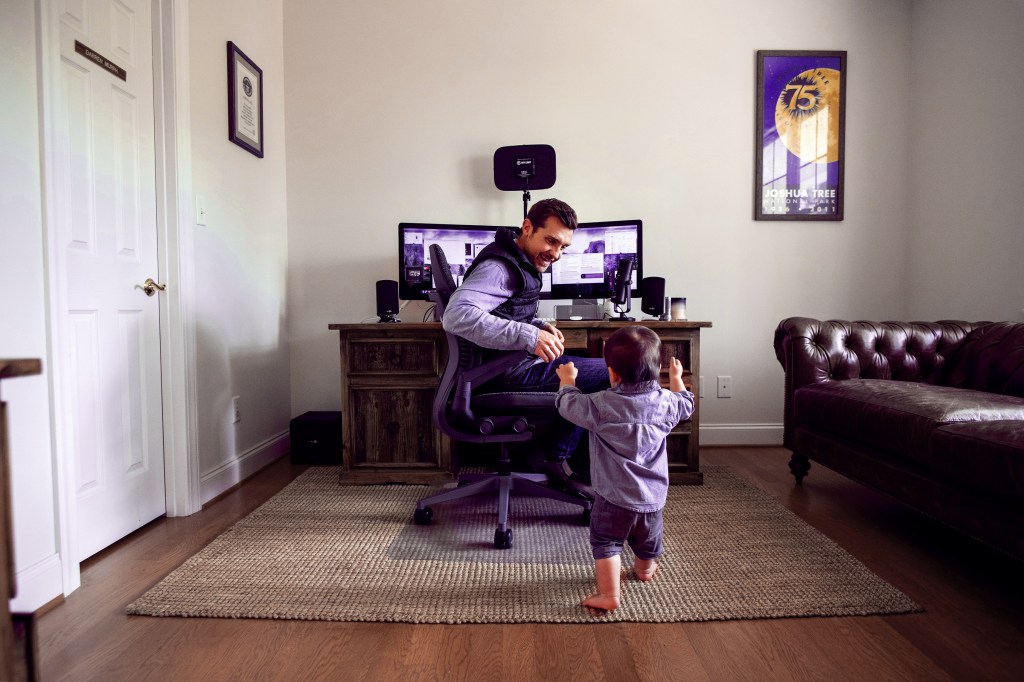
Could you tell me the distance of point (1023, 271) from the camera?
2428 millimetres

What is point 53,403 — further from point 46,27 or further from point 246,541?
point 46,27

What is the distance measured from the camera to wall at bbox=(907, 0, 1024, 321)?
8.18 feet

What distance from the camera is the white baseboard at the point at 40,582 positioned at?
1.29 m

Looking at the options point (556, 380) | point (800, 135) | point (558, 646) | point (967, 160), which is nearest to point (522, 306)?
point (556, 380)

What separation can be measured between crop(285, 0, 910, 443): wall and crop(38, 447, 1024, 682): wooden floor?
5.96 ft

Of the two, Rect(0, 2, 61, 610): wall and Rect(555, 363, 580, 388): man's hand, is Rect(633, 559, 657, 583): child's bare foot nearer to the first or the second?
Rect(555, 363, 580, 388): man's hand

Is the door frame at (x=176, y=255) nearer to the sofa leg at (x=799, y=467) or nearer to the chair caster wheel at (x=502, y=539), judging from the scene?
the chair caster wheel at (x=502, y=539)

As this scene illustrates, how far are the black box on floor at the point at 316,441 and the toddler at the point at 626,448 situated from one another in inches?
68.7

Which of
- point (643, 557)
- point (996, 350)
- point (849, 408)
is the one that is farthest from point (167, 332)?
point (996, 350)

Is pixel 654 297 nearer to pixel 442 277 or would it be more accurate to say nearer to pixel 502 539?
pixel 442 277

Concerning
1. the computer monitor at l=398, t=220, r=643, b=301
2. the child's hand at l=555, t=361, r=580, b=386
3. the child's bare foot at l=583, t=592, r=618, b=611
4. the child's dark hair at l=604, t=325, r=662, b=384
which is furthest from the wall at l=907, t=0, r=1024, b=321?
the child's bare foot at l=583, t=592, r=618, b=611

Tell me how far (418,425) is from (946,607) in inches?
74.4

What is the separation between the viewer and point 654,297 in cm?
264

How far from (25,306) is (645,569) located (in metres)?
1.76
